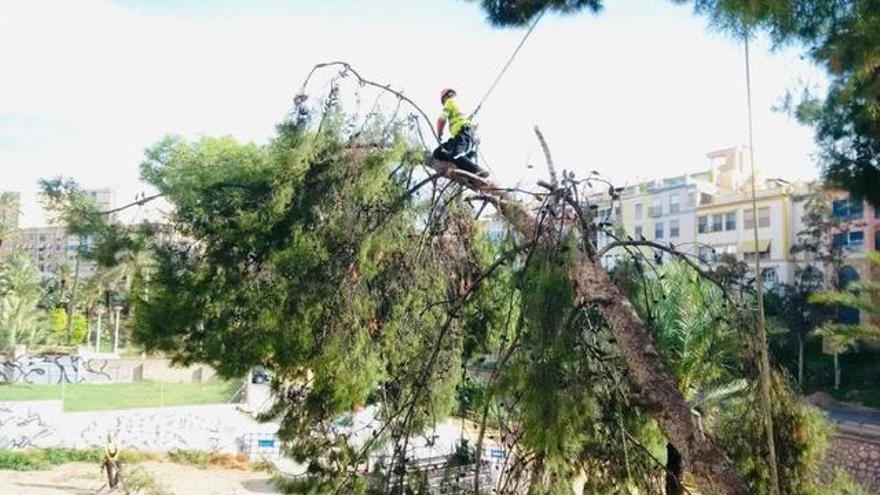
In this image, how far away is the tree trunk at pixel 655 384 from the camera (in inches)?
120

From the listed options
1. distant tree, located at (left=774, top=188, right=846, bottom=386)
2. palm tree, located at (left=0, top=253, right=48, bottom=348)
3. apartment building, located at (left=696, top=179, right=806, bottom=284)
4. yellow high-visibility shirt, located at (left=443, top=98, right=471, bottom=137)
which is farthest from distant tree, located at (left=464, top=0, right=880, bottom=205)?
palm tree, located at (left=0, top=253, right=48, bottom=348)

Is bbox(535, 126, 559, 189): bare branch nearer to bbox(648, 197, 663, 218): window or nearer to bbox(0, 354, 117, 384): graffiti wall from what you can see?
bbox(0, 354, 117, 384): graffiti wall

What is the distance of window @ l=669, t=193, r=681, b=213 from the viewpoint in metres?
33.4

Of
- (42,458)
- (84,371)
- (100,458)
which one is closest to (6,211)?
(84,371)

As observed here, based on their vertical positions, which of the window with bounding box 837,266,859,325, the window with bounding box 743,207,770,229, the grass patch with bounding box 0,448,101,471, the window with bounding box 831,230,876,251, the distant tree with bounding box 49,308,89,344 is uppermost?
the window with bounding box 743,207,770,229

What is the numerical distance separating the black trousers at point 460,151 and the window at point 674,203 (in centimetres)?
3098

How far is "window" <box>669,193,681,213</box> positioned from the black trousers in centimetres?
3098

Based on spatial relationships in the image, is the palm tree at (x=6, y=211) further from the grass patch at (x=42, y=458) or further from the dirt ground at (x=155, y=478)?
the dirt ground at (x=155, y=478)

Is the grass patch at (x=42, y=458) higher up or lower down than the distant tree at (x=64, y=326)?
lower down

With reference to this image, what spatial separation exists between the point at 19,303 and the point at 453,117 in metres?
30.5

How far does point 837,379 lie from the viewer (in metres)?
22.9

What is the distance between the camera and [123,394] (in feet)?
81.5

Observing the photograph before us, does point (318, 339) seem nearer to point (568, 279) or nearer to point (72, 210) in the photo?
point (72, 210)

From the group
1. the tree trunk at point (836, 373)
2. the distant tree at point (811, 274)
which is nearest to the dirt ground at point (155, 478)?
the distant tree at point (811, 274)
